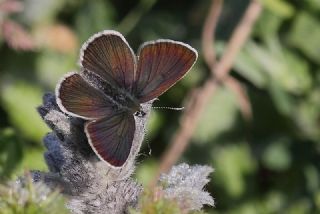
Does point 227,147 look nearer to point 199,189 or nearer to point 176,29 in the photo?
point 176,29

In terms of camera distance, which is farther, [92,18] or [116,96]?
[92,18]

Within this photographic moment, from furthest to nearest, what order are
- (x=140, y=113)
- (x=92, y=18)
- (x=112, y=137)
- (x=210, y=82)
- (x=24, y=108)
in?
→ (x=92, y=18)
(x=24, y=108)
(x=210, y=82)
(x=140, y=113)
(x=112, y=137)

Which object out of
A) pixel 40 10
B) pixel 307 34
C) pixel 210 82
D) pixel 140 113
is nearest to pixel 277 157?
pixel 210 82

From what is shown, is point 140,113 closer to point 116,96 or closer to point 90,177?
point 116,96

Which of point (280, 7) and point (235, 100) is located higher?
point (280, 7)

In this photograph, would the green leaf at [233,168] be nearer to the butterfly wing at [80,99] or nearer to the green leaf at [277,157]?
the green leaf at [277,157]

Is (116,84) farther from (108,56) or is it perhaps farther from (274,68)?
(274,68)

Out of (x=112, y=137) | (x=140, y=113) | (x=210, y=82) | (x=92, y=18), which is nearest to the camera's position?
(x=112, y=137)

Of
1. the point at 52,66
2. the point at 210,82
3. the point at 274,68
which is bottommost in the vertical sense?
the point at 52,66
